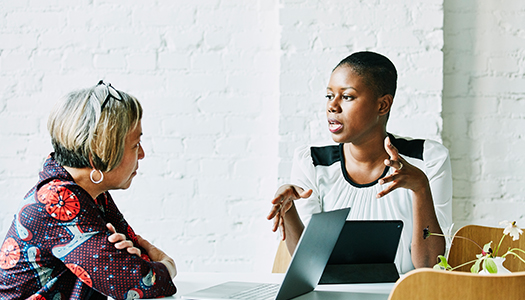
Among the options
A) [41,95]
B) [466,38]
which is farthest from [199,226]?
[466,38]

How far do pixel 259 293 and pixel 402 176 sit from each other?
1.55ft

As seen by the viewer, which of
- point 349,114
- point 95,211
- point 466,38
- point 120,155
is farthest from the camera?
point 466,38

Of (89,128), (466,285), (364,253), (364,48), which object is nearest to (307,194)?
(364,253)

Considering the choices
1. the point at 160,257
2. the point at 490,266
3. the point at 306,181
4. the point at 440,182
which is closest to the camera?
the point at 490,266

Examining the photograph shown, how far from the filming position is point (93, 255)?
1.03 m

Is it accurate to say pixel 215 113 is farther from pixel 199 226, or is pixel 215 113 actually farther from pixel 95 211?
pixel 95 211

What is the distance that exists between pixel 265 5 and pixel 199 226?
963mm

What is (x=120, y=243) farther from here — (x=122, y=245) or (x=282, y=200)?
(x=282, y=200)

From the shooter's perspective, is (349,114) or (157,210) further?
(157,210)

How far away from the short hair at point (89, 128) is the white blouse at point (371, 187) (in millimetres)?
747

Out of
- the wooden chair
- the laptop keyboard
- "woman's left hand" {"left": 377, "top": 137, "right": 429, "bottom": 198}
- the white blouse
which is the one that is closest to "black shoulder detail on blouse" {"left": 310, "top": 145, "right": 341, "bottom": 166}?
the white blouse

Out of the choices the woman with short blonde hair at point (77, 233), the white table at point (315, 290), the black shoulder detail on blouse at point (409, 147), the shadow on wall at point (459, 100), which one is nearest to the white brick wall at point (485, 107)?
the shadow on wall at point (459, 100)

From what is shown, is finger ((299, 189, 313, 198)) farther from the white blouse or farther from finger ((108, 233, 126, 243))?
finger ((108, 233, 126, 243))

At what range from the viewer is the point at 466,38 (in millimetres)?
2107
